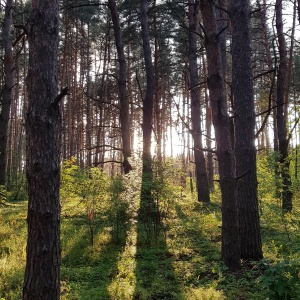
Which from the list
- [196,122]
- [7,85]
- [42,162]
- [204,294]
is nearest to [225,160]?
[204,294]

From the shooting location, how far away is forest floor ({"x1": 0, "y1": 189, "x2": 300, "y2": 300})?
4.27 meters

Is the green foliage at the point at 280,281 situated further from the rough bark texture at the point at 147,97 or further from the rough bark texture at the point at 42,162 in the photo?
the rough bark texture at the point at 147,97

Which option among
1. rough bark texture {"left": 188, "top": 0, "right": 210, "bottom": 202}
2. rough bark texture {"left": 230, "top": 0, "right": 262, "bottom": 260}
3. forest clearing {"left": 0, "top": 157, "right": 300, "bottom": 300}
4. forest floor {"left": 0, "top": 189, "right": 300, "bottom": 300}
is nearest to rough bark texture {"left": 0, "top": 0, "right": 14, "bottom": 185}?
forest clearing {"left": 0, "top": 157, "right": 300, "bottom": 300}

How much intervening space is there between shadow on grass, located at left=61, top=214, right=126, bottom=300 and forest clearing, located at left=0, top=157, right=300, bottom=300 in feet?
0.05

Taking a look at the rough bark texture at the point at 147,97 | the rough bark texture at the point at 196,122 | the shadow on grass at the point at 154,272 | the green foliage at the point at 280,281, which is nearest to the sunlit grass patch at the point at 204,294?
the shadow on grass at the point at 154,272

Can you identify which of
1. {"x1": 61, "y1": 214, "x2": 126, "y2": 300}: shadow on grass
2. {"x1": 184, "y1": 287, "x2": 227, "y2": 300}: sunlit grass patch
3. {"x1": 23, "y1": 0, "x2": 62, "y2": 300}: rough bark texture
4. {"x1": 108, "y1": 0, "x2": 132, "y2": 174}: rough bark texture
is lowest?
{"x1": 184, "y1": 287, "x2": 227, "y2": 300}: sunlit grass patch

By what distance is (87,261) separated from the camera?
6.03 m

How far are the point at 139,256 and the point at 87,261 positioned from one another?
3.51ft

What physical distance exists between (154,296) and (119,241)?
2.86 metres

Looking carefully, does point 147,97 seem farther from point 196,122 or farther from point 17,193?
point 17,193

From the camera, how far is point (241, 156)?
594 cm

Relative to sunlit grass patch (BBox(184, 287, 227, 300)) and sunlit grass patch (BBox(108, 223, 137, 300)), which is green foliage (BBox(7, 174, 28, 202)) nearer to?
sunlit grass patch (BBox(108, 223, 137, 300))

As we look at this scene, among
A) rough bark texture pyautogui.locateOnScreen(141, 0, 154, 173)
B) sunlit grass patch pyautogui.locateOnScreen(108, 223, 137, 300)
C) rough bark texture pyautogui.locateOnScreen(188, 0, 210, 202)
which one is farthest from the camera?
rough bark texture pyautogui.locateOnScreen(188, 0, 210, 202)

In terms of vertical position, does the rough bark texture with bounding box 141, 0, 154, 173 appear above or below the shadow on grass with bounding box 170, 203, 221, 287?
above
